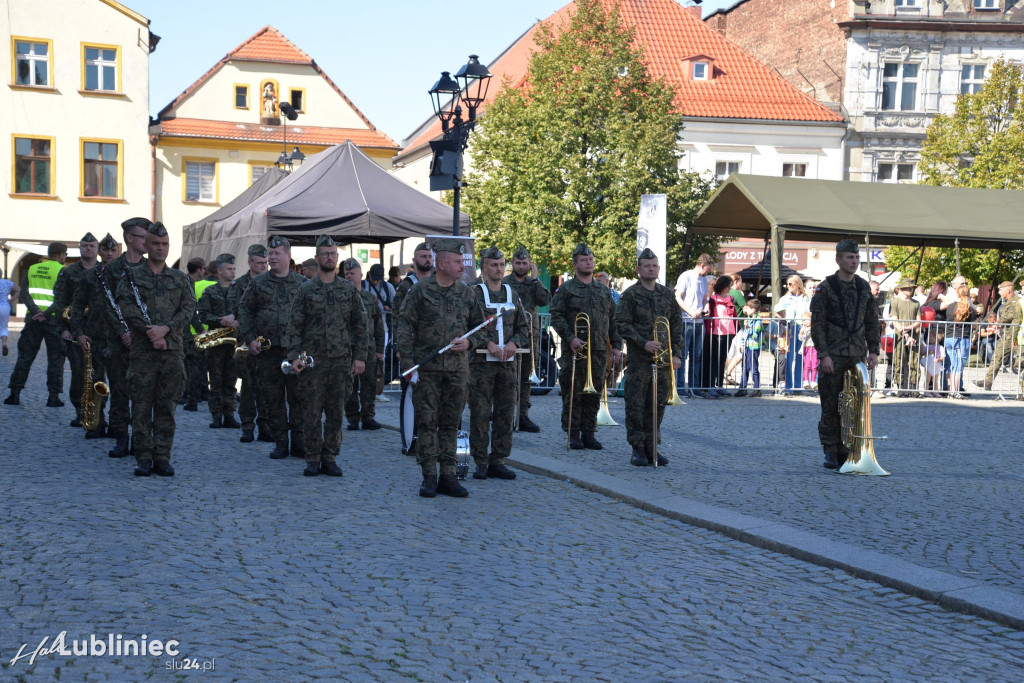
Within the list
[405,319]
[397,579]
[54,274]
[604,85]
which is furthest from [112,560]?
[604,85]

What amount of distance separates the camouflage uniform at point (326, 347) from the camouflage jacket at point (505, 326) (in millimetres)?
1070

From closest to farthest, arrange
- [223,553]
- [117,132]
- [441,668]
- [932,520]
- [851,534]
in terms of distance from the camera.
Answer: [441,668], [223,553], [851,534], [932,520], [117,132]

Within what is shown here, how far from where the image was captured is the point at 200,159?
151 feet

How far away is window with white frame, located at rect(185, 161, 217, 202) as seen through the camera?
4575 centimetres

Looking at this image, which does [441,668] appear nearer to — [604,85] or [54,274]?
[54,274]

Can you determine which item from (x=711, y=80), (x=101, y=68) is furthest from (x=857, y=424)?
(x=711, y=80)

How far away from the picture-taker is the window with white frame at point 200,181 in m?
45.8

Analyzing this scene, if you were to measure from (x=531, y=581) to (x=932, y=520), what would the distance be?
10.8ft

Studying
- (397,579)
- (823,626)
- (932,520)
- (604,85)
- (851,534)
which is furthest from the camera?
(604,85)

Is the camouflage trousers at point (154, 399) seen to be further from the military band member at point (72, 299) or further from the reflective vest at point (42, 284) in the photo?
the reflective vest at point (42, 284)

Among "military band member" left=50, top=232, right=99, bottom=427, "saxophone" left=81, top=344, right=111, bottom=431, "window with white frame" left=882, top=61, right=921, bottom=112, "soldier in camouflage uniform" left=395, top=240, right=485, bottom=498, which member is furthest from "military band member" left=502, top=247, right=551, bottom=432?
"window with white frame" left=882, top=61, right=921, bottom=112

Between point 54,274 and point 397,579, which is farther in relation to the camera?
point 54,274

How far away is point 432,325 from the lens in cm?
837

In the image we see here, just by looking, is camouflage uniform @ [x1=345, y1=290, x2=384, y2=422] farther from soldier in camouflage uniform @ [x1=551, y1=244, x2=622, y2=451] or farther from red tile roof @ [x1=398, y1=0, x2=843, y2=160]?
red tile roof @ [x1=398, y1=0, x2=843, y2=160]
